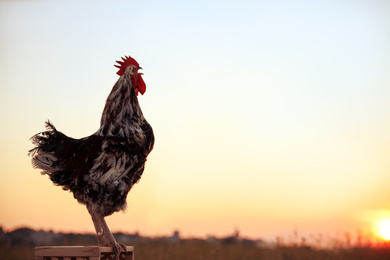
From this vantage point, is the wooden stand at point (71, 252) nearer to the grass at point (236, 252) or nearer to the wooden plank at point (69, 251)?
the wooden plank at point (69, 251)

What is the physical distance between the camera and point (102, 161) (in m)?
3.76

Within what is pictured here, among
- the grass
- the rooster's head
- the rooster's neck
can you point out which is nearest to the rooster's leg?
the rooster's neck

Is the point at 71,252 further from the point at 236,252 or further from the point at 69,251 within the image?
the point at 236,252

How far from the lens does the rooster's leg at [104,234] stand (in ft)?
12.4

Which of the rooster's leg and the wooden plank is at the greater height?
the rooster's leg

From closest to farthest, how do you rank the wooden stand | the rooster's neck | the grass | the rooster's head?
the wooden stand
the rooster's neck
the rooster's head
the grass

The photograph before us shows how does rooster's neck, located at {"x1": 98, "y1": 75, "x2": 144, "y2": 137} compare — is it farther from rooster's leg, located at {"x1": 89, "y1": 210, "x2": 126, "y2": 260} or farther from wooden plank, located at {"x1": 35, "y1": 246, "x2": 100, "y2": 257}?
wooden plank, located at {"x1": 35, "y1": 246, "x2": 100, "y2": 257}

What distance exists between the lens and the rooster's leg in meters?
3.77

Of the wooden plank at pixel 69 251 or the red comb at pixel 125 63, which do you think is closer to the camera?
the wooden plank at pixel 69 251

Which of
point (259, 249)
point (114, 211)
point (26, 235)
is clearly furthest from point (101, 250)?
point (259, 249)

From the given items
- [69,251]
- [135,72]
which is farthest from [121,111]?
[69,251]

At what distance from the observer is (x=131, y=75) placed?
417 cm

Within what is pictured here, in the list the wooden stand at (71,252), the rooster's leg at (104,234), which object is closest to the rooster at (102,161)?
the rooster's leg at (104,234)

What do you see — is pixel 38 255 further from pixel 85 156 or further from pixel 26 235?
pixel 26 235
